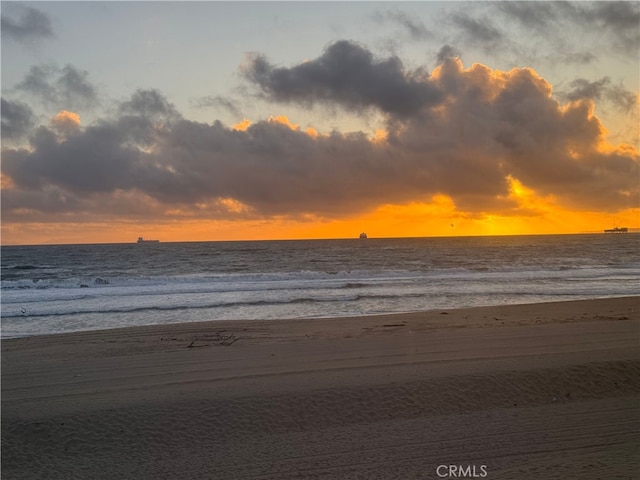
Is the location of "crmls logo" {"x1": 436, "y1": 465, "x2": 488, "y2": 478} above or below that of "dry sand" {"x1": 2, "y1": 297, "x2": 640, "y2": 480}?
below

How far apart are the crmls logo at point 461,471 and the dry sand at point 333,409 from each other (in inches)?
1.3

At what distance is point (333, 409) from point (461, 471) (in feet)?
6.86

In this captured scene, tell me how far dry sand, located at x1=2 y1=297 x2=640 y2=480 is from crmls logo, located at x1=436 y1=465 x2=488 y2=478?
0.11 feet

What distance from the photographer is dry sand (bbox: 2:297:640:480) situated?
17.6 ft

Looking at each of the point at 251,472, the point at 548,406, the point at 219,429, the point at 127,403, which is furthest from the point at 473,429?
the point at 127,403

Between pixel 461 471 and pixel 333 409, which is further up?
pixel 333 409

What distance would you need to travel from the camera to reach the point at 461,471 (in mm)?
5105

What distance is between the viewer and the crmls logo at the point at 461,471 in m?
5.04

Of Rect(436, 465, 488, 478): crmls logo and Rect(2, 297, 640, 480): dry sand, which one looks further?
Rect(2, 297, 640, 480): dry sand

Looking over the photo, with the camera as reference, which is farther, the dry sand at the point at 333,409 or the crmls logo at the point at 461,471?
the dry sand at the point at 333,409

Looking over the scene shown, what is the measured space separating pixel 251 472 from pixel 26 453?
3013 millimetres

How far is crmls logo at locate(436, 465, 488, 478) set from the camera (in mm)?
5035

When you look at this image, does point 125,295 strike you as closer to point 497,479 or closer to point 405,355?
point 405,355

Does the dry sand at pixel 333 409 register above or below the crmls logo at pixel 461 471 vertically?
above
